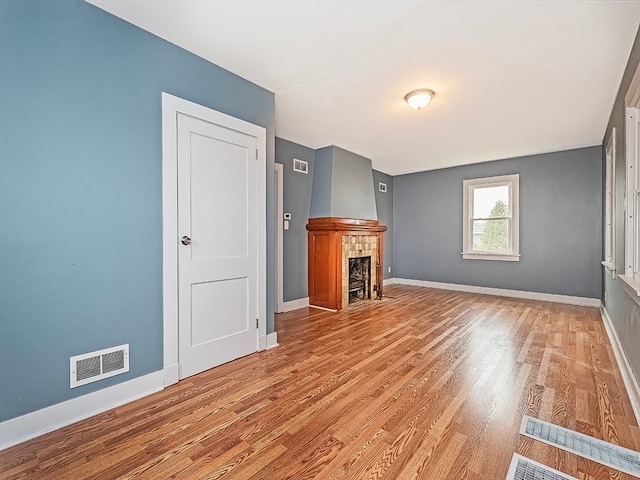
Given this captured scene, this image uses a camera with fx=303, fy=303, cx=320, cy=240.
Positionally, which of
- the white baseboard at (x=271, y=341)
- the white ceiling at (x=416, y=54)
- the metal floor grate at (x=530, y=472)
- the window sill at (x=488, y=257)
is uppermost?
the white ceiling at (x=416, y=54)

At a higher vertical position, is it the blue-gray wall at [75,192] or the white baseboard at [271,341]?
the blue-gray wall at [75,192]

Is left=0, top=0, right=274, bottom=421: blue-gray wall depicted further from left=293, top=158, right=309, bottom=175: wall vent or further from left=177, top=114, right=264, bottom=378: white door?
left=293, top=158, right=309, bottom=175: wall vent

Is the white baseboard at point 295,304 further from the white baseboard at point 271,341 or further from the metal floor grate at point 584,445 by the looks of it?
the metal floor grate at point 584,445

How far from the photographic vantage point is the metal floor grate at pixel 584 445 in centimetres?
144

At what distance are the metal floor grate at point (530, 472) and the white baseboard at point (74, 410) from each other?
2174 mm

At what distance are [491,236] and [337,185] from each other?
3.26 metres

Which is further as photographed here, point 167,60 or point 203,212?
point 203,212

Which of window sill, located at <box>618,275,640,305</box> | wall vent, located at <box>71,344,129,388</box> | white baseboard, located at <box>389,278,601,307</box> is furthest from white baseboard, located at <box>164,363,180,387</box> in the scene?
white baseboard, located at <box>389,278,601,307</box>

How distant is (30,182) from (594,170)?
678 cm

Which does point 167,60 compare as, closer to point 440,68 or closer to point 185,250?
point 185,250

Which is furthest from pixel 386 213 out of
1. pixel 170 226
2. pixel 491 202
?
pixel 170 226

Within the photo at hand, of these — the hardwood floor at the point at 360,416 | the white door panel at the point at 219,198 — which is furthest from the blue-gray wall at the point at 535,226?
the white door panel at the point at 219,198

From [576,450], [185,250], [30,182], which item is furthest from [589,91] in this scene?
[30,182]

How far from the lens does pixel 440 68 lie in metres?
2.65
